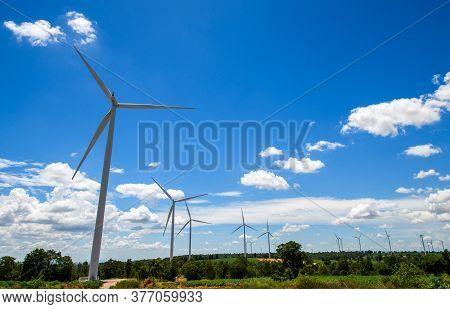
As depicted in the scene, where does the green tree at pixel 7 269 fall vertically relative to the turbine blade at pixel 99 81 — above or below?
below

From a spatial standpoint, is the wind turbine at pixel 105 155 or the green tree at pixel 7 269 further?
the green tree at pixel 7 269

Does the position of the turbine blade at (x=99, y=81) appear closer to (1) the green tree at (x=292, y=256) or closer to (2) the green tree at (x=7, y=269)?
(1) the green tree at (x=292, y=256)

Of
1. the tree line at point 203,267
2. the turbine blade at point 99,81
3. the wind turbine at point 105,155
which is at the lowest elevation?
the tree line at point 203,267

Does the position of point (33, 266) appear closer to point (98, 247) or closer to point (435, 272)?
point (98, 247)

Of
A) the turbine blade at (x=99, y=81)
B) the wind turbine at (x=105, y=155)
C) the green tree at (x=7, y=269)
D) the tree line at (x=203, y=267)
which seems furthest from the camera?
the green tree at (x=7, y=269)

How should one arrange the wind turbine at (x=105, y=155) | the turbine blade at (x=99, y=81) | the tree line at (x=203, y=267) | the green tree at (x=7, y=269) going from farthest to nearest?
the green tree at (x=7, y=269) → the tree line at (x=203, y=267) → the turbine blade at (x=99, y=81) → the wind turbine at (x=105, y=155)

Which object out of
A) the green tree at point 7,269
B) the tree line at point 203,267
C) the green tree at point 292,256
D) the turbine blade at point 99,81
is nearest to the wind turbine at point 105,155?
the turbine blade at point 99,81

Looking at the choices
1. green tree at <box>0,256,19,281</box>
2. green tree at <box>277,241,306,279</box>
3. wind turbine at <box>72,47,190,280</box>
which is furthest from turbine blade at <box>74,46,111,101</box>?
green tree at <box>0,256,19,281</box>

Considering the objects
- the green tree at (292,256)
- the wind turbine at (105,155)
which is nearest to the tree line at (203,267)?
the green tree at (292,256)

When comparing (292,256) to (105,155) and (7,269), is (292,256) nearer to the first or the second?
Result: (105,155)
